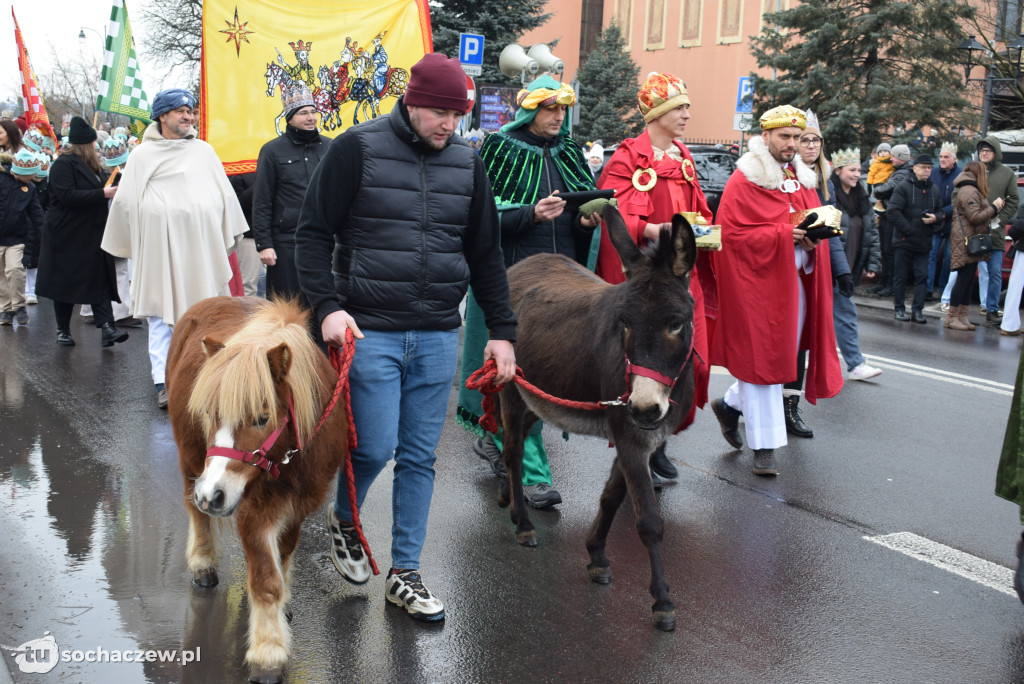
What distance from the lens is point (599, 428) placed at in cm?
476

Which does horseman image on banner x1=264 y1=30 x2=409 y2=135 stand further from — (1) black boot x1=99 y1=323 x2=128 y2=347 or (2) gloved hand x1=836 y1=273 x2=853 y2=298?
(2) gloved hand x1=836 y1=273 x2=853 y2=298

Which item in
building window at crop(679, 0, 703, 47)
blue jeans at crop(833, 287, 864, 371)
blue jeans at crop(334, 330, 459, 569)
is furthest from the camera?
building window at crop(679, 0, 703, 47)

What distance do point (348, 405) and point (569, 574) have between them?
1409 mm

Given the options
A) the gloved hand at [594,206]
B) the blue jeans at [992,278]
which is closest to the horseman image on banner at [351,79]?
the gloved hand at [594,206]

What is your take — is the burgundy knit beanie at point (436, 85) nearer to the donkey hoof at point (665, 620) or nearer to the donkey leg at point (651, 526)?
Result: the donkey leg at point (651, 526)

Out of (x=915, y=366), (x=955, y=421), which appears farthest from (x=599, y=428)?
(x=915, y=366)

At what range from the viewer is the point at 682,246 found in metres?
4.14

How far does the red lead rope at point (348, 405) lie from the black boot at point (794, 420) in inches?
166

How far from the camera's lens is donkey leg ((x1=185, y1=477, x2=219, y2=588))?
14.2 ft

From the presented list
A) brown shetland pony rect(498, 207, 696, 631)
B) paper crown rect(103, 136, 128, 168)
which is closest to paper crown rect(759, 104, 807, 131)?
brown shetland pony rect(498, 207, 696, 631)

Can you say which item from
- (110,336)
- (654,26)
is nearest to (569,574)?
(110,336)

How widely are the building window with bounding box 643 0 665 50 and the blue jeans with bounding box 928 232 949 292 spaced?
3373cm

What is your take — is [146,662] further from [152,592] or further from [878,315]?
[878,315]

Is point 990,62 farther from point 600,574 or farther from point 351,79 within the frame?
point 600,574
